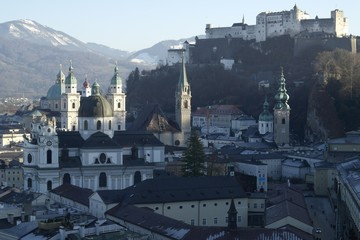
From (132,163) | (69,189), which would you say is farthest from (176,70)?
(69,189)

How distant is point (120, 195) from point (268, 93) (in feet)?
165

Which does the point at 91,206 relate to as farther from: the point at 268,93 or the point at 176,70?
Answer: the point at 176,70

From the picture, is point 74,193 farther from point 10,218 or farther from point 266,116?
point 266,116

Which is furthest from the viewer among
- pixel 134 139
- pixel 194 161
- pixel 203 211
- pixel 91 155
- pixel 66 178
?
pixel 134 139

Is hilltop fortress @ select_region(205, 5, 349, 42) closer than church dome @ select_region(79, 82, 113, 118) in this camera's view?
No

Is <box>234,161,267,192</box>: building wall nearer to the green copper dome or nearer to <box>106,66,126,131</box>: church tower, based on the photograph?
<box>106,66,126,131</box>: church tower

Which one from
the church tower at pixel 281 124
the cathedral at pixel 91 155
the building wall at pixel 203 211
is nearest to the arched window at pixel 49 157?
the cathedral at pixel 91 155

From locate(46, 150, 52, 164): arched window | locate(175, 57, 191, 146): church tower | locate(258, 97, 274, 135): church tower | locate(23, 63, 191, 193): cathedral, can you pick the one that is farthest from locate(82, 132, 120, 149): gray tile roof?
locate(258, 97, 274, 135): church tower

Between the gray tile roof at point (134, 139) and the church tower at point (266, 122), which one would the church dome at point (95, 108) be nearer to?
the gray tile roof at point (134, 139)

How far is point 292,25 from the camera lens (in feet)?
330

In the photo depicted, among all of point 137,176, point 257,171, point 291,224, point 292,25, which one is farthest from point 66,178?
point 292,25

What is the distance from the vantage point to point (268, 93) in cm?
→ 8950

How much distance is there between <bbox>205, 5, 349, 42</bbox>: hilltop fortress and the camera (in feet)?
324

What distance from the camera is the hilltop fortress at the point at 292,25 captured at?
98812mm
